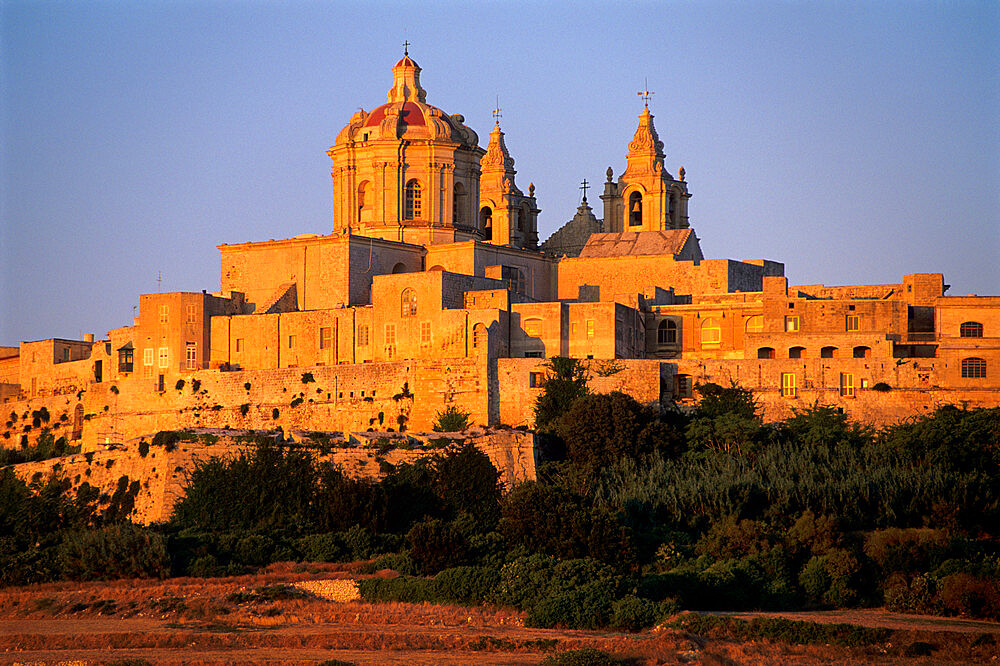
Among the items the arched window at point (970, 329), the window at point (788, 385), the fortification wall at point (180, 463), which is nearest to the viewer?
the fortification wall at point (180, 463)

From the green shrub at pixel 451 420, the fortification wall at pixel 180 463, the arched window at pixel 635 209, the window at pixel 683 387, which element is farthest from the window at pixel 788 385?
the arched window at pixel 635 209

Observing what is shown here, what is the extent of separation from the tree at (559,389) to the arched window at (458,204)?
463 inches

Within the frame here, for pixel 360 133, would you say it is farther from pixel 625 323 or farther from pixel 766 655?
pixel 766 655

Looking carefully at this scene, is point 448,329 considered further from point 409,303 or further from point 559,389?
point 559,389

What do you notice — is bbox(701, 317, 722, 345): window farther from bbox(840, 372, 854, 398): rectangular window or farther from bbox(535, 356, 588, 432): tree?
bbox(840, 372, 854, 398): rectangular window

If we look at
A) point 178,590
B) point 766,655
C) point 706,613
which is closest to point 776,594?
point 706,613

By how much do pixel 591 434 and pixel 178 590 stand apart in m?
12.9

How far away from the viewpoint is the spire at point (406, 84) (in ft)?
191

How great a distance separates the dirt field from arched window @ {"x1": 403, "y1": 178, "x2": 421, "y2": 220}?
24131mm

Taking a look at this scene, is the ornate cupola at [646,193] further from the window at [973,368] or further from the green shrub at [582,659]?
the green shrub at [582,659]

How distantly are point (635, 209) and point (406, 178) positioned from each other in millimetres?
11084

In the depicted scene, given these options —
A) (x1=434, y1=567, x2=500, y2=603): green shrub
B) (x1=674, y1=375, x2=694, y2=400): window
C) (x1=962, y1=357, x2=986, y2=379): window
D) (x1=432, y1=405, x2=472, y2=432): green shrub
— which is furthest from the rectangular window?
(x1=434, y1=567, x2=500, y2=603): green shrub

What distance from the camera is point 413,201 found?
55469mm

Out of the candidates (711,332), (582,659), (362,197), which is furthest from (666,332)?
(582,659)
